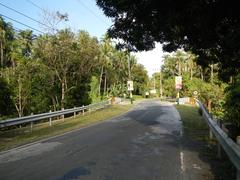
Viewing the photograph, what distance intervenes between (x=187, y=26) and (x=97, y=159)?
479cm

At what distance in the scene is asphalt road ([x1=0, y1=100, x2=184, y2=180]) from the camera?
7809mm

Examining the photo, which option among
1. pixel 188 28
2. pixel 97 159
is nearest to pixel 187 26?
pixel 188 28

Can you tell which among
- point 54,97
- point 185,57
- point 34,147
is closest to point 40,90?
point 54,97

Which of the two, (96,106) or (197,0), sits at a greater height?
(197,0)

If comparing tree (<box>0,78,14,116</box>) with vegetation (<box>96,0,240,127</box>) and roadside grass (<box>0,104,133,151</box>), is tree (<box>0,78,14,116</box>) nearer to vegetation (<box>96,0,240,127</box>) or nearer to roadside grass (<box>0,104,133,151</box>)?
roadside grass (<box>0,104,133,151</box>)

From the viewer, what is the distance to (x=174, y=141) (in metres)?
13.3

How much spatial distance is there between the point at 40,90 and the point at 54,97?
1.73 meters

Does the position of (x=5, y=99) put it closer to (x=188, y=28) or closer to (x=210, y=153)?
(x=188, y=28)

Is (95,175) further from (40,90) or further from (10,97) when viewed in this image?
(40,90)

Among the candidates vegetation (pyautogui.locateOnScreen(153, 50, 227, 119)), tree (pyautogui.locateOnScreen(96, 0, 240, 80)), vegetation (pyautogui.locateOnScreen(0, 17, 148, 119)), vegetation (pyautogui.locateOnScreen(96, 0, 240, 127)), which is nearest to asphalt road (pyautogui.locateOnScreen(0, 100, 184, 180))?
vegetation (pyautogui.locateOnScreen(96, 0, 240, 127))

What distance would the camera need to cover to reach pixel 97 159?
31.2 ft

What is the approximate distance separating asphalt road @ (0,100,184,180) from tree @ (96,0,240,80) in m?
3.40

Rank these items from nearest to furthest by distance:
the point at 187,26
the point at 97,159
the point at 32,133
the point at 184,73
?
the point at 97,159 < the point at 187,26 < the point at 32,133 < the point at 184,73

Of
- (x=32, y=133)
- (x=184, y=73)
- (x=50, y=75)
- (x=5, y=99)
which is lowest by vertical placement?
(x=32, y=133)
